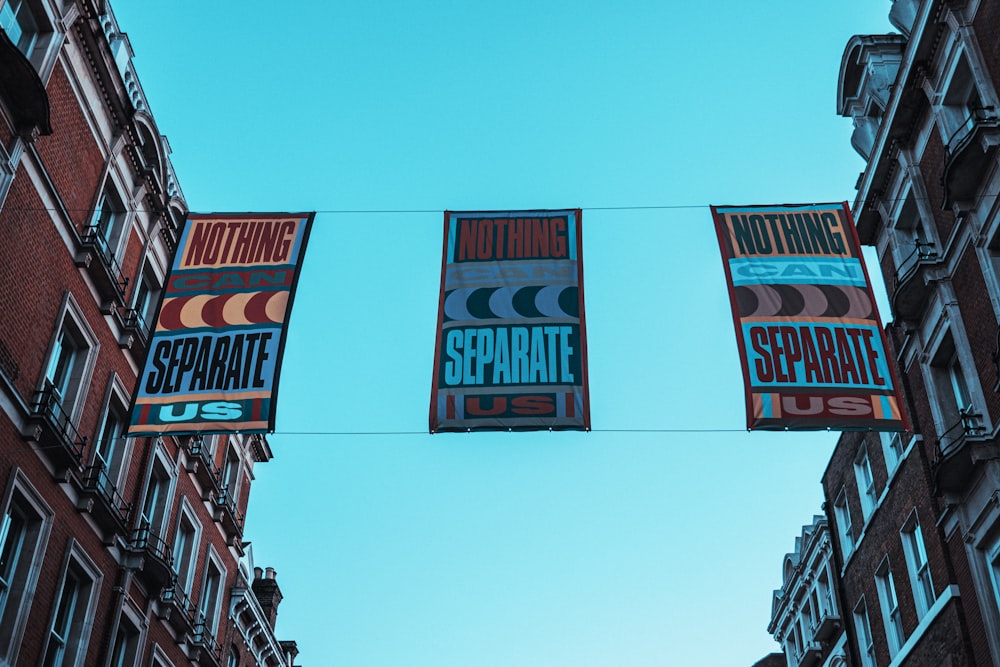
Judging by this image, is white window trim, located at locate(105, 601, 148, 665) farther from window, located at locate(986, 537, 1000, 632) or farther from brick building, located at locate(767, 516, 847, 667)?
brick building, located at locate(767, 516, 847, 667)

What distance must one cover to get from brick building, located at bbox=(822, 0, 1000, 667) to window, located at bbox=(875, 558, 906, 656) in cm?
5

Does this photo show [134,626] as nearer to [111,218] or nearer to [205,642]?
[205,642]

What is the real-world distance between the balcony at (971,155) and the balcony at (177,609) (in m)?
21.1

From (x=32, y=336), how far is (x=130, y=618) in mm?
7855

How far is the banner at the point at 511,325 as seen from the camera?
17422mm

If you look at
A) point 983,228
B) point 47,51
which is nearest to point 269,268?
point 47,51

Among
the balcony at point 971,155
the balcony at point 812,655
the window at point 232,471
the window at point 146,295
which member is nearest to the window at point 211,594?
the window at point 232,471

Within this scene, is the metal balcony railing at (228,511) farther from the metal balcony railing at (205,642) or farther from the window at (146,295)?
the window at (146,295)

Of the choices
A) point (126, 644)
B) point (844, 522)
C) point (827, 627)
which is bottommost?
point (126, 644)

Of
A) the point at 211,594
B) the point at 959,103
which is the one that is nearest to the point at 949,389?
the point at 959,103

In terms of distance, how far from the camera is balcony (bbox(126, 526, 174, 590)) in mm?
25828

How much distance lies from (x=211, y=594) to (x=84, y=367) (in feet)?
39.0

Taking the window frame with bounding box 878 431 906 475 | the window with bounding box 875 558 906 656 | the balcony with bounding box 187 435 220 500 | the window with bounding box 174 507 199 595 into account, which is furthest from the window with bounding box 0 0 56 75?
the window with bounding box 875 558 906 656

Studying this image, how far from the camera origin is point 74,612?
77.6 feet
